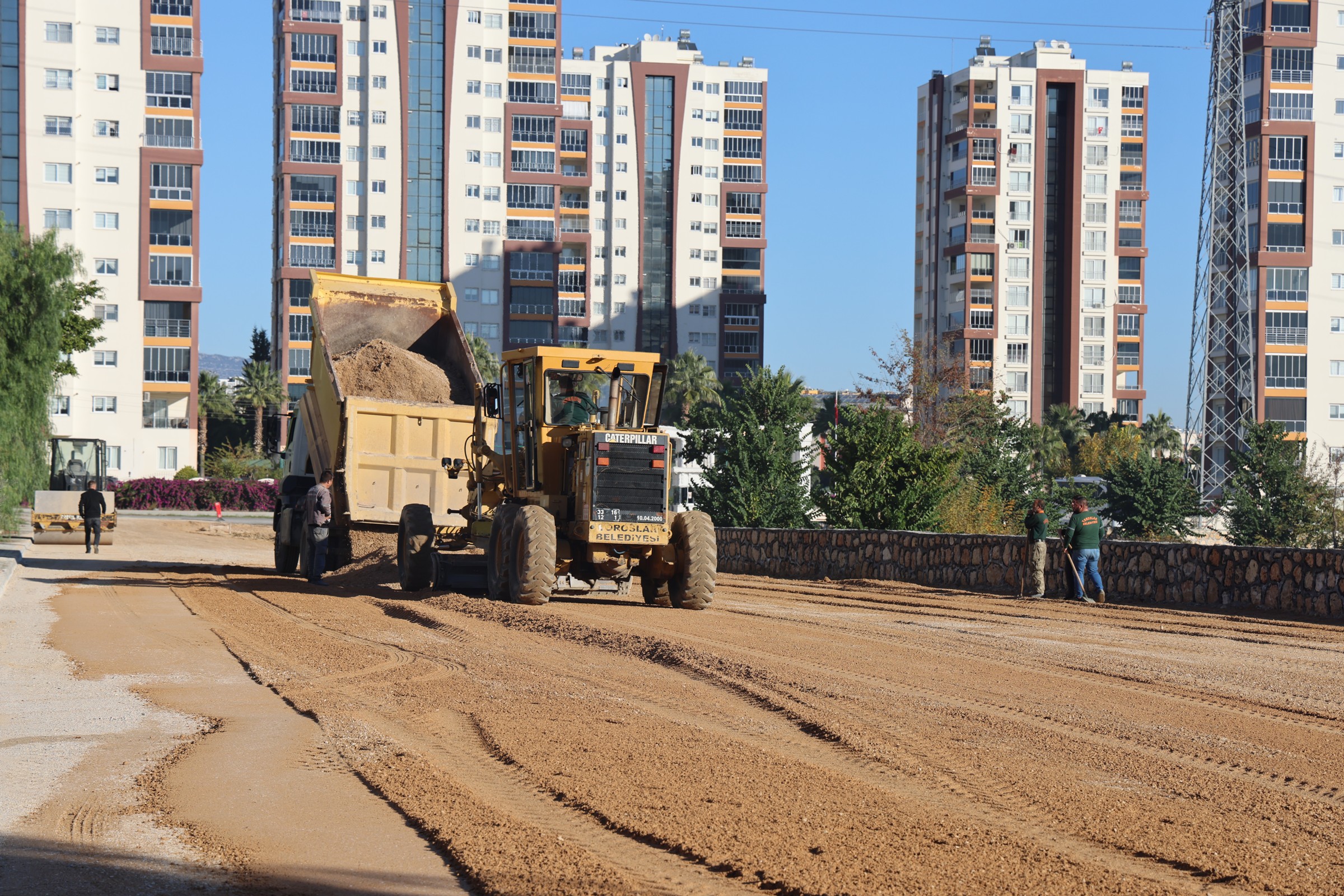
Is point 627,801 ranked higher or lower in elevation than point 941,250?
lower

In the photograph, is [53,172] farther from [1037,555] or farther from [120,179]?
[1037,555]

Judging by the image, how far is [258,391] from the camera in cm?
9762

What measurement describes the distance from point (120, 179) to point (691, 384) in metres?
40.3

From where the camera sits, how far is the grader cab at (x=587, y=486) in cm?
1705

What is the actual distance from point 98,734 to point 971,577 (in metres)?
17.2

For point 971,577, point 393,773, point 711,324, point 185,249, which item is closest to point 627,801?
point 393,773

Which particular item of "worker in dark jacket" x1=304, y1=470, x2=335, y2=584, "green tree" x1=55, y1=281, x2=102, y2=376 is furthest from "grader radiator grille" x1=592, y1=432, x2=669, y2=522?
"green tree" x1=55, y1=281, x2=102, y2=376

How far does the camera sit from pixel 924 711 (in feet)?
31.6

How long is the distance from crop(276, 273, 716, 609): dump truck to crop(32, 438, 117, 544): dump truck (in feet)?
49.2

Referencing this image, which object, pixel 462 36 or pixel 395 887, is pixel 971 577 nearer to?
pixel 395 887

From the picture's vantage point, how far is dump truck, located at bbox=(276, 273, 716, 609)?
17.1 meters

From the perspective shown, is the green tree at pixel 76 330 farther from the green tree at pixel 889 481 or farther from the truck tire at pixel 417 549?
the truck tire at pixel 417 549

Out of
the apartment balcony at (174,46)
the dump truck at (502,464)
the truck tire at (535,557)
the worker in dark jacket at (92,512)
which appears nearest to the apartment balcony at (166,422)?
the apartment balcony at (174,46)

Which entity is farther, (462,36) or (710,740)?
(462,36)
